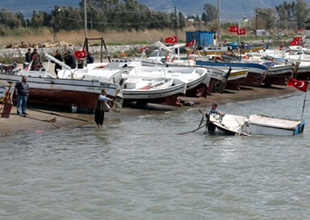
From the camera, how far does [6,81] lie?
25.5 meters

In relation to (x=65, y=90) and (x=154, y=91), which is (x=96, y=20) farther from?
(x=65, y=90)

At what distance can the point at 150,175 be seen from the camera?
1644 centimetres

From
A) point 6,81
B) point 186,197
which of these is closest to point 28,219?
point 186,197

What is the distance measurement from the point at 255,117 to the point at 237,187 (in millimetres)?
7161

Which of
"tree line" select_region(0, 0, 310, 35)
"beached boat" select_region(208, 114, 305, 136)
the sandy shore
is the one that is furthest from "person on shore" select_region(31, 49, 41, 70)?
"tree line" select_region(0, 0, 310, 35)

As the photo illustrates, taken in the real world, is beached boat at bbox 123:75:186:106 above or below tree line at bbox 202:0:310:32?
below

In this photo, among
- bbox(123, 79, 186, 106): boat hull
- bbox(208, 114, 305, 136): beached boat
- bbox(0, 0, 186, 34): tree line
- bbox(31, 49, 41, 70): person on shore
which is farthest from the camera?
bbox(0, 0, 186, 34): tree line

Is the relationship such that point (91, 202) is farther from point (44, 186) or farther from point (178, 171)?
point (178, 171)

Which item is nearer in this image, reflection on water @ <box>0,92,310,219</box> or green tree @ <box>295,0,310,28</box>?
reflection on water @ <box>0,92,310,219</box>

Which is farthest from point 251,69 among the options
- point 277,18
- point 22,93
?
point 277,18

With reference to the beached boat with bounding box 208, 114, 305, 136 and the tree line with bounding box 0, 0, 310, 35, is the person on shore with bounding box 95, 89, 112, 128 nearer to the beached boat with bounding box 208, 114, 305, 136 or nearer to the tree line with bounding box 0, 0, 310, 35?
the beached boat with bounding box 208, 114, 305, 136

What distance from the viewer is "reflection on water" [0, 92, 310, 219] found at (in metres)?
13.8

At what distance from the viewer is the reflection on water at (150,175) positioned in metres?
13.8

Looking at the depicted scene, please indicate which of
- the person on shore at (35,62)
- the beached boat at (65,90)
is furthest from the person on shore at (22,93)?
the person on shore at (35,62)
